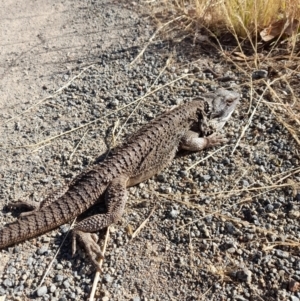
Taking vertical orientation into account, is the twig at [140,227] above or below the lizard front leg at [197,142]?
below

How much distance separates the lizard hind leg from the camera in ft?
12.6

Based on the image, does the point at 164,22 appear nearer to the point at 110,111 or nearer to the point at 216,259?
the point at 110,111

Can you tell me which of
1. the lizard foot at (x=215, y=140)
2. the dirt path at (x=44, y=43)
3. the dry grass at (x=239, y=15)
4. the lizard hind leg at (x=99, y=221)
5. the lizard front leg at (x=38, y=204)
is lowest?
the lizard foot at (x=215, y=140)

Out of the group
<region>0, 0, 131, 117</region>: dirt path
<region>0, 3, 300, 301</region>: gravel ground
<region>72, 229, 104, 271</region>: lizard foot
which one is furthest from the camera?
<region>0, 0, 131, 117</region>: dirt path

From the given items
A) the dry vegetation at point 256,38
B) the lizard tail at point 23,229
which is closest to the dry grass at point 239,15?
the dry vegetation at point 256,38

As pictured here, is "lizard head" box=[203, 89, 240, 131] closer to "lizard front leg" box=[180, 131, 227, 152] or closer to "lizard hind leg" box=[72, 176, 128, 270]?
"lizard front leg" box=[180, 131, 227, 152]

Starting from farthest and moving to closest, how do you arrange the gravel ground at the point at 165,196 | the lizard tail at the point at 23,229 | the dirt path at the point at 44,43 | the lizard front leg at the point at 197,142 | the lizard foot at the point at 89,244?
the dirt path at the point at 44,43 < the lizard front leg at the point at 197,142 < the lizard tail at the point at 23,229 < the lizard foot at the point at 89,244 < the gravel ground at the point at 165,196

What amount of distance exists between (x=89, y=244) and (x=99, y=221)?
27 cm

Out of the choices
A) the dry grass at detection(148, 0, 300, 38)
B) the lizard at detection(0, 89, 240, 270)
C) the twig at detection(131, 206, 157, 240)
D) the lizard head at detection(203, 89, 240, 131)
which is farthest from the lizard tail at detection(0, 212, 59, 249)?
the dry grass at detection(148, 0, 300, 38)

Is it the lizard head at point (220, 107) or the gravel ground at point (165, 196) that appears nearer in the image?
the gravel ground at point (165, 196)

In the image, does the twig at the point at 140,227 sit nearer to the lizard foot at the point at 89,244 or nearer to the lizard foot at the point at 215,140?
the lizard foot at the point at 89,244

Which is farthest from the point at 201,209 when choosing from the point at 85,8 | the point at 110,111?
the point at 85,8

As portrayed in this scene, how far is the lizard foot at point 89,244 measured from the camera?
378cm

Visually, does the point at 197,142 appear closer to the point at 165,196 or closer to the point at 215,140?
the point at 215,140
